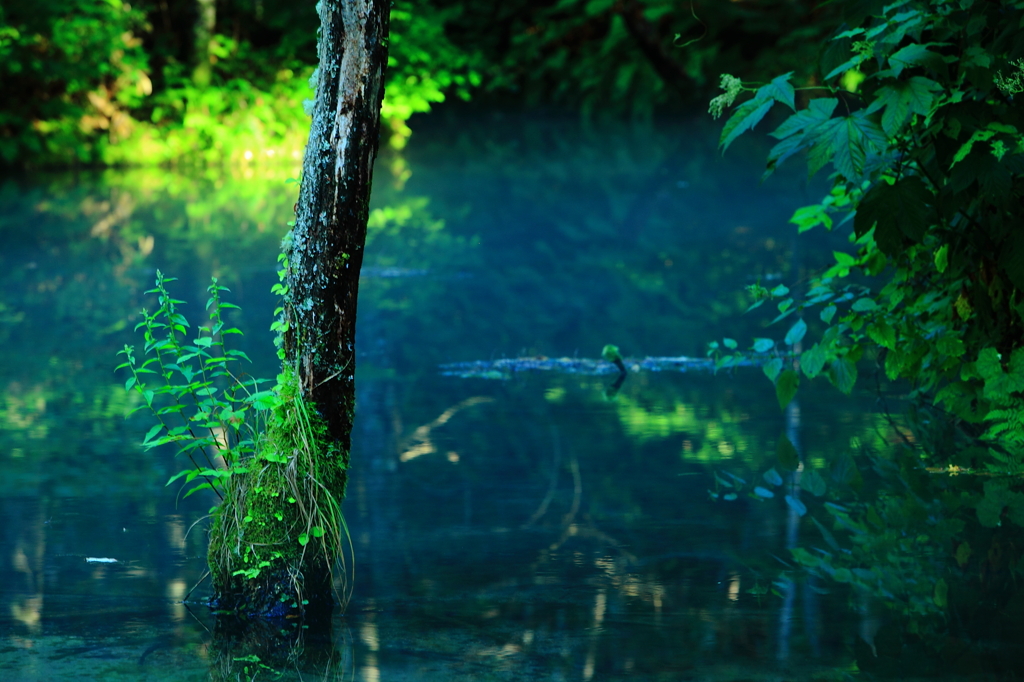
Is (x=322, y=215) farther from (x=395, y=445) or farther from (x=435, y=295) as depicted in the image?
(x=435, y=295)

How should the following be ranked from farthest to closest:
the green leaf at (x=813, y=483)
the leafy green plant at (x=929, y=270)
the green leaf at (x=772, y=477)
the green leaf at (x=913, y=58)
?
the green leaf at (x=772, y=477) < the green leaf at (x=813, y=483) < the green leaf at (x=913, y=58) < the leafy green plant at (x=929, y=270)

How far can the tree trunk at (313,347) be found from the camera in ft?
15.0

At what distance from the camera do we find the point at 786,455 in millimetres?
6496

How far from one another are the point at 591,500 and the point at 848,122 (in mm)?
2033

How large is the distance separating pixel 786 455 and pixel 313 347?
2.81m

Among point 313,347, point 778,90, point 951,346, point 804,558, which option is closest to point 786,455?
point 951,346

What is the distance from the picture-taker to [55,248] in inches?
512

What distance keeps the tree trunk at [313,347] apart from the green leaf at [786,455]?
2556 mm

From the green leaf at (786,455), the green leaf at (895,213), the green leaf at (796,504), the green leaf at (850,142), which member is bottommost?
the green leaf at (796,504)

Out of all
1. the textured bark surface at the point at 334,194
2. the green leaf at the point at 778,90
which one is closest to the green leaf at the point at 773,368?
the green leaf at the point at 778,90

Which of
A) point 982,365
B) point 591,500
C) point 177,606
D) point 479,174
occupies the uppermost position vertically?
point 479,174

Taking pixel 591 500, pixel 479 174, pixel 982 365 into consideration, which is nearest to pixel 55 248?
pixel 479 174

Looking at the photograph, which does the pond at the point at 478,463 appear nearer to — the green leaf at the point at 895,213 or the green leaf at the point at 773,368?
the green leaf at the point at 773,368

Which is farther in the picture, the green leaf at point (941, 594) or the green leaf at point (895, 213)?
the green leaf at point (895, 213)
